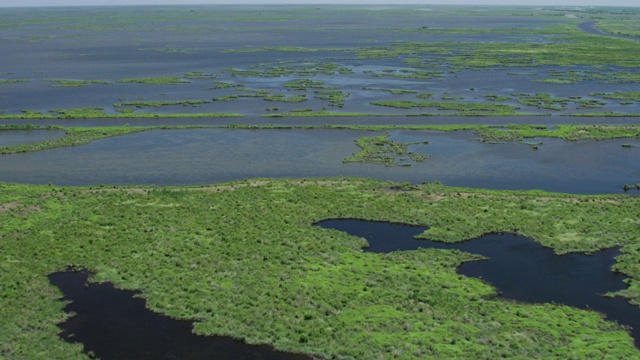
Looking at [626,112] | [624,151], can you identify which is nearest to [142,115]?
[624,151]

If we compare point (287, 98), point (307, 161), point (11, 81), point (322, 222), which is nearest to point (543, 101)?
point (287, 98)

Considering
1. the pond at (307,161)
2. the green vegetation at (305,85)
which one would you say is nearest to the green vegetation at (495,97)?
the pond at (307,161)

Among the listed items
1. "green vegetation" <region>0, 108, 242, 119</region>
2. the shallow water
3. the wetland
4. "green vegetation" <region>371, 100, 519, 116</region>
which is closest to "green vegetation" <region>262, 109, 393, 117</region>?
the wetland

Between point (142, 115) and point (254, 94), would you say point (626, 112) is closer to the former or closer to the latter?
point (254, 94)

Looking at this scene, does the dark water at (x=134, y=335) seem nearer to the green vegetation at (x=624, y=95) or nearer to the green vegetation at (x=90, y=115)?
the green vegetation at (x=90, y=115)

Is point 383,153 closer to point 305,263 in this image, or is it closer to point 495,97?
point 305,263
